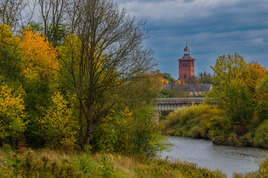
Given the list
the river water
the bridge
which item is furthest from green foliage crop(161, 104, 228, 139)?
the river water

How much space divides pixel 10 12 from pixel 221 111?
29768 mm

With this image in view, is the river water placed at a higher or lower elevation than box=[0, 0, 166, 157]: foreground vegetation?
lower

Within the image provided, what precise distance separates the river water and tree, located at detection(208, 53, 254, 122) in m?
5.82

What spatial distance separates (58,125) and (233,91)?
28.8 metres

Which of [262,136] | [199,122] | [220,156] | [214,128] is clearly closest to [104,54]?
[220,156]

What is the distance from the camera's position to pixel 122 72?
2055cm

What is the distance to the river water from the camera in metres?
29.0

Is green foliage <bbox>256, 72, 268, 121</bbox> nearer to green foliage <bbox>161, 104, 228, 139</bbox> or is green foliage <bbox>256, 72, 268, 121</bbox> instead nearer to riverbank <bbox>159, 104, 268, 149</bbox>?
riverbank <bbox>159, 104, 268, 149</bbox>

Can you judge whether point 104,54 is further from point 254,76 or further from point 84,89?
point 254,76

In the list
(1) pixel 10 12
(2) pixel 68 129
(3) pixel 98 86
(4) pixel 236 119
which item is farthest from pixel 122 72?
(4) pixel 236 119

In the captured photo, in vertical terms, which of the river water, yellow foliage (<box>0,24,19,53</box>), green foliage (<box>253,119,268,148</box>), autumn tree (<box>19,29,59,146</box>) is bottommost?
the river water

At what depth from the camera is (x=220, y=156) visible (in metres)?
34.7

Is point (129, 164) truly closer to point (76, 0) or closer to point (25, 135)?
point (25, 135)

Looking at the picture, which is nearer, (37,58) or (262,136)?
(37,58)
